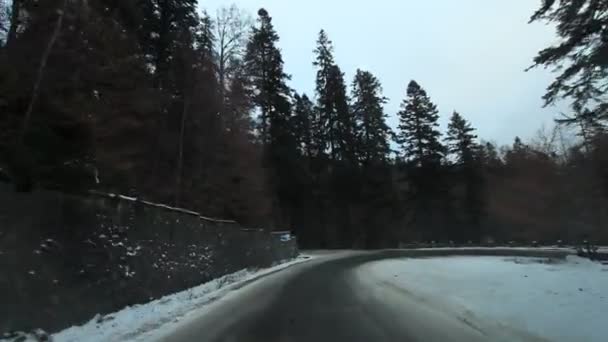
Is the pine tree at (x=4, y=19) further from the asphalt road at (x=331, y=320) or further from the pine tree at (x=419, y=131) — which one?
the pine tree at (x=419, y=131)

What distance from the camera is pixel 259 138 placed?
47.3 metres

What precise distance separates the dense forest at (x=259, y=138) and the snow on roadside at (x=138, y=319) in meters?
2.61

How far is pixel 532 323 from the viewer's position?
8.04 metres

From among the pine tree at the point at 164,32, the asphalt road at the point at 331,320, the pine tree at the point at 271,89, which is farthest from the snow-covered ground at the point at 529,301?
the pine tree at the point at 271,89

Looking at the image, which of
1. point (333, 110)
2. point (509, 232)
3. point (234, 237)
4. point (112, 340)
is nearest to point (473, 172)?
point (509, 232)

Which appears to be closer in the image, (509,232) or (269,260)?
(269,260)

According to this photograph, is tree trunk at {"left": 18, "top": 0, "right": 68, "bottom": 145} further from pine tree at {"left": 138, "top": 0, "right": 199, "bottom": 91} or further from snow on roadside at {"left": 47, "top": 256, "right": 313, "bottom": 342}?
pine tree at {"left": 138, "top": 0, "right": 199, "bottom": 91}

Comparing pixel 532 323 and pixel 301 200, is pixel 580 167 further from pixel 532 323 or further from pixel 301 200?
pixel 301 200

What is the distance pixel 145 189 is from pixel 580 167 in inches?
1077

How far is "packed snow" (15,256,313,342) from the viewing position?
785 centimetres

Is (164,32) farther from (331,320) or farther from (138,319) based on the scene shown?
(331,320)

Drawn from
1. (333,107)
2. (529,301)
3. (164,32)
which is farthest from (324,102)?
(529,301)

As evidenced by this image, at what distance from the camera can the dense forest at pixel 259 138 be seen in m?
9.86

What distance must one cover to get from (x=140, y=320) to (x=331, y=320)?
376 cm
